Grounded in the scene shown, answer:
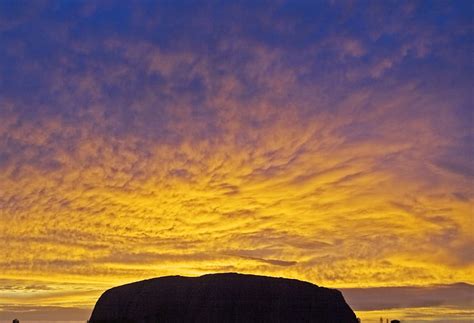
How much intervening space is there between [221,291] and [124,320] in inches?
360

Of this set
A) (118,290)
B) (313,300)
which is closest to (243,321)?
(313,300)

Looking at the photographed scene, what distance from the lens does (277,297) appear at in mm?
67500

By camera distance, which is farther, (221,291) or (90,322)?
(90,322)

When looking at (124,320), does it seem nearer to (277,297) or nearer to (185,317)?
(185,317)

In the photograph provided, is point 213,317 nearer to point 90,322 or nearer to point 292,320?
point 292,320

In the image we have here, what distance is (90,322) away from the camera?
72.5 m

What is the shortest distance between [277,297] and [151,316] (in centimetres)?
1113

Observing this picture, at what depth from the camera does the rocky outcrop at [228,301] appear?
218 feet

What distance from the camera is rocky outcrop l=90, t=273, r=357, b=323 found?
218 ft

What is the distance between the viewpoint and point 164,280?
233 ft

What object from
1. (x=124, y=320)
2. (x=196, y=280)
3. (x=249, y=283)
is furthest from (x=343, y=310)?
(x=124, y=320)

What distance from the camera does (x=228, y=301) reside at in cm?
6700

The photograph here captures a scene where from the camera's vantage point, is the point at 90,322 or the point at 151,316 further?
the point at 90,322

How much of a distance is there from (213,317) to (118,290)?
1110cm
